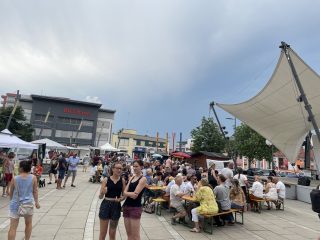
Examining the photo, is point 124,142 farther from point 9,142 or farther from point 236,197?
point 236,197

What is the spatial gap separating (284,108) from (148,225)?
13.9 m

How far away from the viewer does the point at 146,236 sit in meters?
6.60

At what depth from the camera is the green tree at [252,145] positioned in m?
40.6

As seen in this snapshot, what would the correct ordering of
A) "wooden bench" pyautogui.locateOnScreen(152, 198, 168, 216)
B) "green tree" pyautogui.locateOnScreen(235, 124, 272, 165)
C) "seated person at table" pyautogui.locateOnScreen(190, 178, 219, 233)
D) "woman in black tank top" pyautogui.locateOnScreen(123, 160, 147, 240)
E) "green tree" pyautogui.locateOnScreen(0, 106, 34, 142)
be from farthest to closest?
"green tree" pyautogui.locateOnScreen(0, 106, 34, 142)
"green tree" pyautogui.locateOnScreen(235, 124, 272, 165)
"wooden bench" pyautogui.locateOnScreen(152, 198, 168, 216)
"seated person at table" pyautogui.locateOnScreen(190, 178, 219, 233)
"woman in black tank top" pyautogui.locateOnScreen(123, 160, 147, 240)

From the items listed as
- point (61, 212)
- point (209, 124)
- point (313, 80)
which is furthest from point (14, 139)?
point (209, 124)

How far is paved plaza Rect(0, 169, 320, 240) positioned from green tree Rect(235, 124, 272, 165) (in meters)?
30.8

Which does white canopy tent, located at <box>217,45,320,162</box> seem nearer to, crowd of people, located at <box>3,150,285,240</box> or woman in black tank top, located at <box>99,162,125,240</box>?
crowd of people, located at <box>3,150,285,240</box>

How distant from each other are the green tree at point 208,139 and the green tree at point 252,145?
9.12 ft

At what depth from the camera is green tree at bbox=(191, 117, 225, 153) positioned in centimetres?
4113

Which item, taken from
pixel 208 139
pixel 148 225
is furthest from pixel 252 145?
pixel 148 225

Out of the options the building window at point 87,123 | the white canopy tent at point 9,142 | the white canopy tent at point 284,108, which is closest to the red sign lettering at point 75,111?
the building window at point 87,123

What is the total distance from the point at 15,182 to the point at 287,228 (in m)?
7.14

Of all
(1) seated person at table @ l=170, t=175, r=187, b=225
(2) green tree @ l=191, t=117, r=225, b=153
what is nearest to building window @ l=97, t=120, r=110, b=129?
(2) green tree @ l=191, t=117, r=225, b=153

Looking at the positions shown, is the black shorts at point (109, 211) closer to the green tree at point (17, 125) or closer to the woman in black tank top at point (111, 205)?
the woman in black tank top at point (111, 205)
